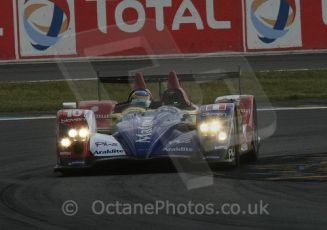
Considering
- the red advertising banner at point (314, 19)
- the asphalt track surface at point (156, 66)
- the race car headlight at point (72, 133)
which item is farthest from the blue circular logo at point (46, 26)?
the race car headlight at point (72, 133)

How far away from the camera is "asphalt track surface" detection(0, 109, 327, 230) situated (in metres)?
8.91

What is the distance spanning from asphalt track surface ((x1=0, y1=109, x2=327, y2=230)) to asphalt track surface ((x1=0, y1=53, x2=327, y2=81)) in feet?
32.7

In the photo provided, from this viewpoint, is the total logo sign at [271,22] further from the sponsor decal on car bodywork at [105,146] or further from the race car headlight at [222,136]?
the sponsor decal on car bodywork at [105,146]

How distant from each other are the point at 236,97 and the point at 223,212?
5164 mm

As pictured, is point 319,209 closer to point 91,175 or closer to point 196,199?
point 196,199

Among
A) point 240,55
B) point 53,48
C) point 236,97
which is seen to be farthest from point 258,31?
point 236,97

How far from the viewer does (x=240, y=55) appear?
1070 inches

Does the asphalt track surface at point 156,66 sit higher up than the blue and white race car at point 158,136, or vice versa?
the asphalt track surface at point 156,66

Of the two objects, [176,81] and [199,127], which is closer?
[199,127]

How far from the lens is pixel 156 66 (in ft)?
86.1

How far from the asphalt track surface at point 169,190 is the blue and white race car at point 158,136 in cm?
23

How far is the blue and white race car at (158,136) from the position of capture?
1203 centimetres

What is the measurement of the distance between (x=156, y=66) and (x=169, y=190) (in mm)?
15674
